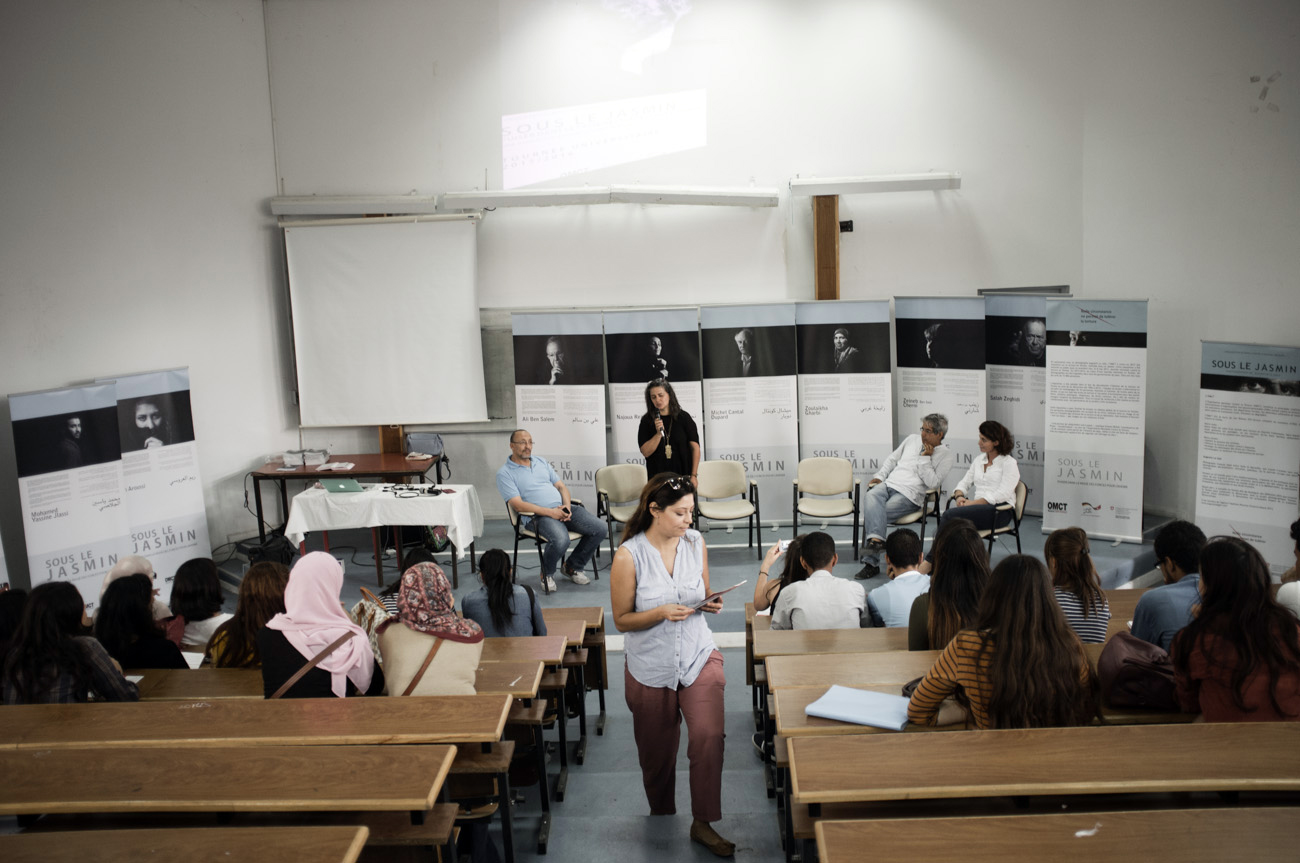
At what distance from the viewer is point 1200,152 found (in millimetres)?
7277

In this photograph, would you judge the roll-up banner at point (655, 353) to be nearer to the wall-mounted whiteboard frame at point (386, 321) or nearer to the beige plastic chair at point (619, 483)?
the beige plastic chair at point (619, 483)

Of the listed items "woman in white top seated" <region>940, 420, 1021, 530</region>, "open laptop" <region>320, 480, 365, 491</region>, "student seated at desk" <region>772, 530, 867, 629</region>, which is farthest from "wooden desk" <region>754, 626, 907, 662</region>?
"open laptop" <region>320, 480, 365, 491</region>

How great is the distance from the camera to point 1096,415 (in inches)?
289

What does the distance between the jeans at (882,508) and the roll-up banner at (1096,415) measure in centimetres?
139

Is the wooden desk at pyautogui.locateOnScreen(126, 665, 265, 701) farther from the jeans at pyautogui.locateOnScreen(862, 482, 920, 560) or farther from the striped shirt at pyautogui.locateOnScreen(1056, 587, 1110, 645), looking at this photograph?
the jeans at pyautogui.locateOnScreen(862, 482, 920, 560)

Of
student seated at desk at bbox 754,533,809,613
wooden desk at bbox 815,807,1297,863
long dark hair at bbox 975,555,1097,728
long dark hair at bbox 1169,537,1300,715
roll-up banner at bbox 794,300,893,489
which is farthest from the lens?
roll-up banner at bbox 794,300,893,489

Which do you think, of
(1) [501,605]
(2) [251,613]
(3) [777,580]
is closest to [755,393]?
(3) [777,580]

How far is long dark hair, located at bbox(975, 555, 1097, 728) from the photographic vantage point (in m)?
2.70

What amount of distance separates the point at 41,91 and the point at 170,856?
6566 mm

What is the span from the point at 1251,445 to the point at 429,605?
5.98 metres

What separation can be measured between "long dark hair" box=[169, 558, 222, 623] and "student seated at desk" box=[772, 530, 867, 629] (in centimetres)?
272

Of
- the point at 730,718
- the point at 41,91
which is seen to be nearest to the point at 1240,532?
the point at 730,718

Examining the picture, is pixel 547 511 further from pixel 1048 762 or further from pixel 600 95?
pixel 1048 762

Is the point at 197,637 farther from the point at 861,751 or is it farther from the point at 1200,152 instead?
the point at 1200,152
